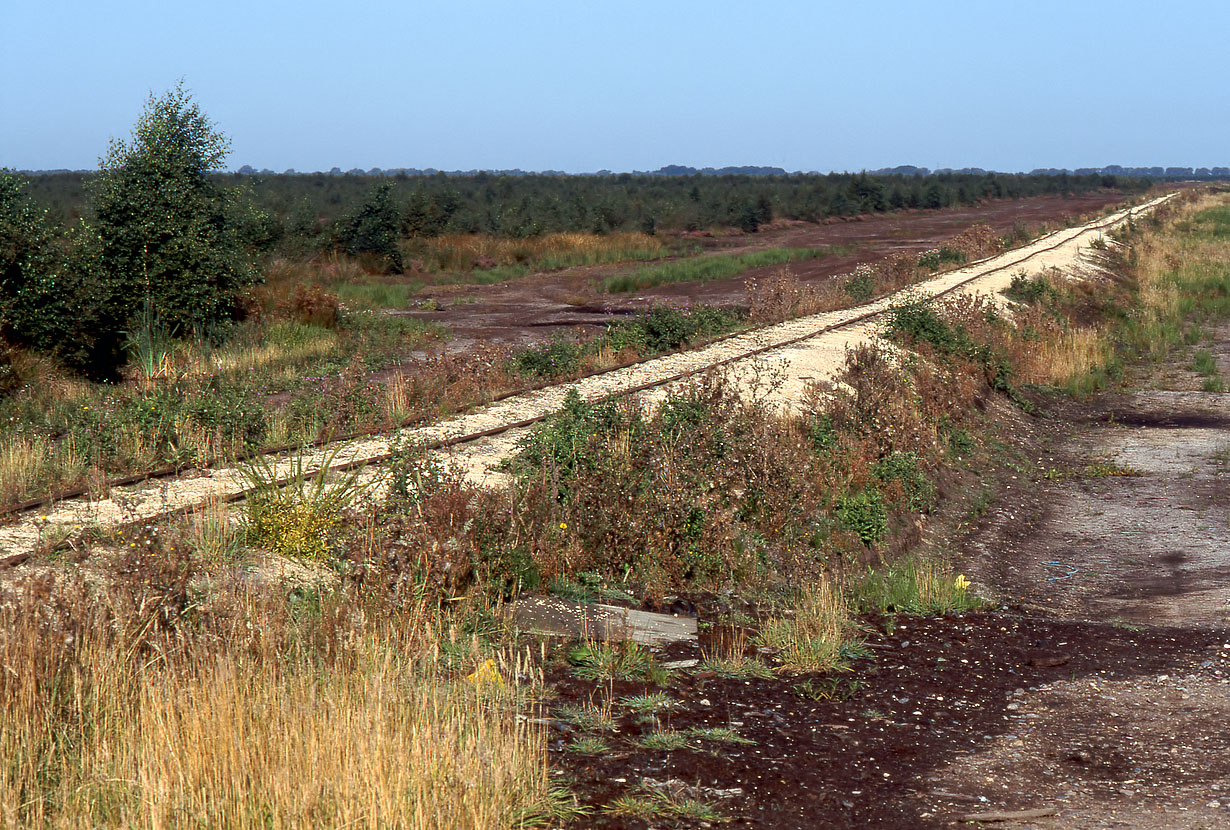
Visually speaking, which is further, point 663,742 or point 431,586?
point 431,586

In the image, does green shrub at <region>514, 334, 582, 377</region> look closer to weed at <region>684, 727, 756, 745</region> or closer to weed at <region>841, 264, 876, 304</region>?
weed at <region>684, 727, 756, 745</region>

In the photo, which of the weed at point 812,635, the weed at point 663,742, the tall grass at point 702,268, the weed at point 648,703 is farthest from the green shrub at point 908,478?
the tall grass at point 702,268

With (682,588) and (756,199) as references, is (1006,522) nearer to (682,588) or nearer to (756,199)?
(682,588)

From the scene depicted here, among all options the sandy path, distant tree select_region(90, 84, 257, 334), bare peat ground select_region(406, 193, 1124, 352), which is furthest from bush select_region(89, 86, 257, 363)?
the sandy path

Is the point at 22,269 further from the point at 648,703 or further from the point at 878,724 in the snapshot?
the point at 878,724

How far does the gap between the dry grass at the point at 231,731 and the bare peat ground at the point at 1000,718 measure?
2.28ft

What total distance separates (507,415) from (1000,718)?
7045 mm

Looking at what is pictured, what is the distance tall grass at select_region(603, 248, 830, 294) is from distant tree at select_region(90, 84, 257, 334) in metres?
14.4

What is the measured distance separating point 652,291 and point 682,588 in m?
26.1

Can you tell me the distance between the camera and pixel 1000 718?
20.7ft

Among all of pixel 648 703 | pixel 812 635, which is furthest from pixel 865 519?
Result: pixel 648 703

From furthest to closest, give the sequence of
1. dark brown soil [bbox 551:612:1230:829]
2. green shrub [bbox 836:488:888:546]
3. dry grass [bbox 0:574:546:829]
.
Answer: green shrub [bbox 836:488:888:546], dark brown soil [bbox 551:612:1230:829], dry grass [bbox 0:574:546:829]

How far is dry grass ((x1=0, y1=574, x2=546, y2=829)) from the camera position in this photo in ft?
12.6

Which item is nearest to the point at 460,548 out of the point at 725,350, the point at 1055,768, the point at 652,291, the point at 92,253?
the point at 1055,768
